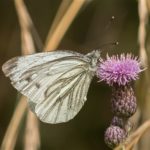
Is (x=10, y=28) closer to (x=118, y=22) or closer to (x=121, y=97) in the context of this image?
(x=118, y=22)

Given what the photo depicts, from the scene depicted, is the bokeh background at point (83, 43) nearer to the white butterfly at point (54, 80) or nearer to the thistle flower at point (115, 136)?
the white butterfly at point (54, 80)

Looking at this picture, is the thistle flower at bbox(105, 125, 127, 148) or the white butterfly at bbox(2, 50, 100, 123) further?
the white butterfly at bbox(2, 50, 100, 123)

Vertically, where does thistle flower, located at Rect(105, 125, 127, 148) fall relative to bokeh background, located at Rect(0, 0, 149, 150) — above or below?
below

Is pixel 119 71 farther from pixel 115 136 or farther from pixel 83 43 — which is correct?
pixel 83 43

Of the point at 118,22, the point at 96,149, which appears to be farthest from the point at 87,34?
the point at 96,149

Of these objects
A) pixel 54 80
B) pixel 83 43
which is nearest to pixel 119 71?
pixel 54 80

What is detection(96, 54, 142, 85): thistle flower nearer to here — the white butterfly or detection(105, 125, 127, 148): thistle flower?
the white butterfly

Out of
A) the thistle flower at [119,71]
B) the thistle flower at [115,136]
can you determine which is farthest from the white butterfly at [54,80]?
the thistle flower at [115,136]

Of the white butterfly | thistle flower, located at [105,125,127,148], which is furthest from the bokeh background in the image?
thistle flower, located at [105,125,127,148]
